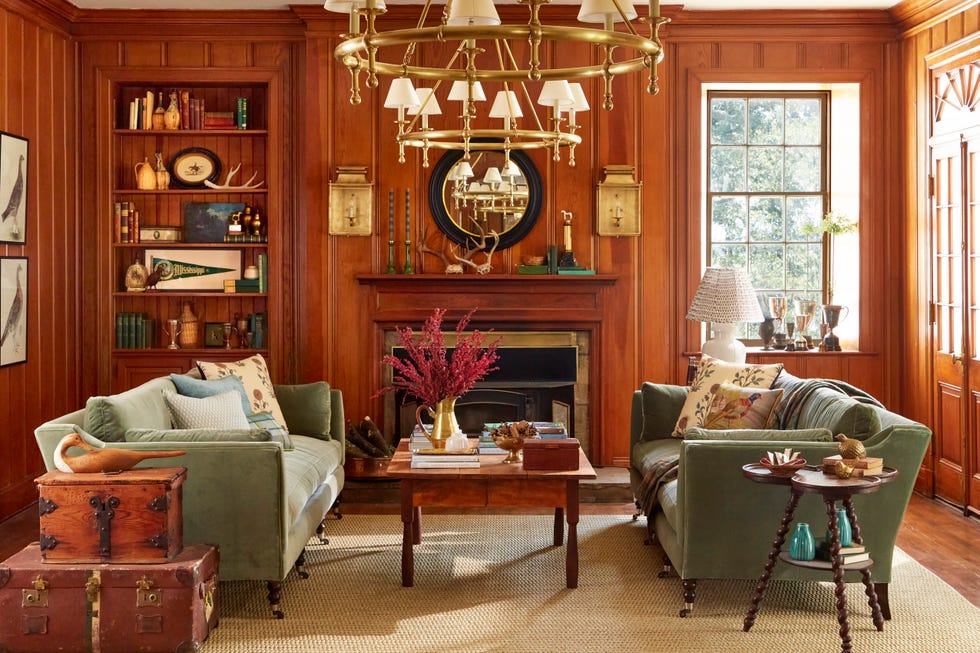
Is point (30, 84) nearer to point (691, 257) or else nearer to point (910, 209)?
point (691, 257)

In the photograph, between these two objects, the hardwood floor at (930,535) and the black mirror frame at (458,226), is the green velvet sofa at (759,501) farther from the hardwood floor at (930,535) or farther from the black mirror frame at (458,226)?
the black mirror frame at (458,226)

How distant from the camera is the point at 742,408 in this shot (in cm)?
500

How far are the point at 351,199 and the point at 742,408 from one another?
294 centimetres

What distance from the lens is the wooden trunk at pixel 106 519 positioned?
3666 millimetres

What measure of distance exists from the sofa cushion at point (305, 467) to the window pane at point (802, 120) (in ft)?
12.6

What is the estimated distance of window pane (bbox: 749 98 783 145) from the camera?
706 centimetres

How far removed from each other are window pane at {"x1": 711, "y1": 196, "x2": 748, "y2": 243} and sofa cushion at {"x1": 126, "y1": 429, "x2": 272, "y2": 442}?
405 centimetres

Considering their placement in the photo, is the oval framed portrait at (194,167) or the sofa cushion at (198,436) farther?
the oval framed portrait at (194,167)

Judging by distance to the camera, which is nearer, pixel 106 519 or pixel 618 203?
pixel 106 519

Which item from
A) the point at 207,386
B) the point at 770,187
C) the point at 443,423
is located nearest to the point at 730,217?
the point at 770,187

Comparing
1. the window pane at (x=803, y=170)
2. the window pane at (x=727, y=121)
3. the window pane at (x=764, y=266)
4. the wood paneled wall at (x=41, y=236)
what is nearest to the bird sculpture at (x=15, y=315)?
the wood paneled wall at (x=41, y=236)

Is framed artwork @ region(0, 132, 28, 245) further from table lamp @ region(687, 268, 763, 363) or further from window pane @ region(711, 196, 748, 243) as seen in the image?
window pane @ region(711, 196, 748, 243)

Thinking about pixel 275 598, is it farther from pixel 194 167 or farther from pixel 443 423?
pixel 194 167

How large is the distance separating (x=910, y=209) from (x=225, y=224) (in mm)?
4576
